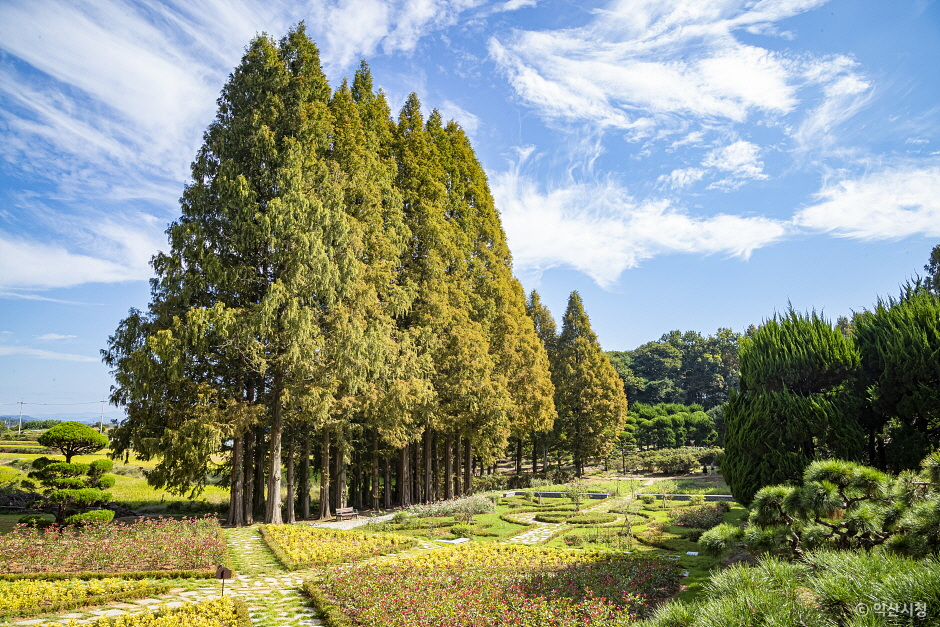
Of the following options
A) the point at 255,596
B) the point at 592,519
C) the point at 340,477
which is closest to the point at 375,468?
the point at 340,477

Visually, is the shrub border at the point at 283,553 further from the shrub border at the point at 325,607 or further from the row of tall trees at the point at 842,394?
the row of tall trees at the point at 842,394

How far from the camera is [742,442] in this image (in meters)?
12.1

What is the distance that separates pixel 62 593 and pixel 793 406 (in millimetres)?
13407

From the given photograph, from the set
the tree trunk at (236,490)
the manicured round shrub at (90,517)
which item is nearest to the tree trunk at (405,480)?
the tree trunk at (236,490)

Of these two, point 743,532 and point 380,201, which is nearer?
point 743,532

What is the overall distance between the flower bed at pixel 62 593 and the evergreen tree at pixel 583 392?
25.8 m

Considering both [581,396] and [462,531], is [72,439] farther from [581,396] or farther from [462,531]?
[581,396]

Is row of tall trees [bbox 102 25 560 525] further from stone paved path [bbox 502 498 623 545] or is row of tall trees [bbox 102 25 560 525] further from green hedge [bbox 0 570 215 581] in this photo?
stone paved path [bbox 502 498 623 545]

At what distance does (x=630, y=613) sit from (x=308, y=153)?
13427 millimetres

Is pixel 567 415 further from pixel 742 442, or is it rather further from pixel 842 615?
pixel 842 615

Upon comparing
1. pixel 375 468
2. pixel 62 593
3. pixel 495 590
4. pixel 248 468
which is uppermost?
pixel 248 468

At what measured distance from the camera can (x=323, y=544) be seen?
435 inches

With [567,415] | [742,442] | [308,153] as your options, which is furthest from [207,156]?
[567,415]

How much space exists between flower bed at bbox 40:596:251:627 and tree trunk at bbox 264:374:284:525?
6.95m
